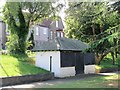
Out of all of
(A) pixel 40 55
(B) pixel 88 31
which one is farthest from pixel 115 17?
(B) pixel 88 31

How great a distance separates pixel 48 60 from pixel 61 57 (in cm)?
130

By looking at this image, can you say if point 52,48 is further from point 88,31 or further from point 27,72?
point 88,31

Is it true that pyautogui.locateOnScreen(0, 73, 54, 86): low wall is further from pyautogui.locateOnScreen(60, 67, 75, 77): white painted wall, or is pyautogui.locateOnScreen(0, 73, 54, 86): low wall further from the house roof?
the house roof

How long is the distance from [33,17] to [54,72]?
1178 cm

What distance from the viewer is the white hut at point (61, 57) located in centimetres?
2722

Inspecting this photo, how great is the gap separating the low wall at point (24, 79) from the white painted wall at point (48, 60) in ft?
5.59

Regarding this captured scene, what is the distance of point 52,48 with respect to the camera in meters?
27.6

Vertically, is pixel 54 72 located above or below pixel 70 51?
below

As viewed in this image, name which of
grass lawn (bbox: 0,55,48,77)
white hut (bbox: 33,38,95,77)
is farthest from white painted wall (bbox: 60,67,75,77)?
grass lawn (bbox: 0,55,48,77)

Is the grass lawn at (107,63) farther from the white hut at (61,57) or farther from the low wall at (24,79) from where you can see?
the low wall at (24,79)

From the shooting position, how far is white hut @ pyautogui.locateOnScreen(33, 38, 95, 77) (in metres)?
27.2

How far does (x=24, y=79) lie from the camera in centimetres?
2222

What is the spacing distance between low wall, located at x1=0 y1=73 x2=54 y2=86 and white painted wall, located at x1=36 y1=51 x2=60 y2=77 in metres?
1.70

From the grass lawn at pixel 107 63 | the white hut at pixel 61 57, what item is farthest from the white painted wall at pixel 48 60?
the grass lawn at pixel 107 63
